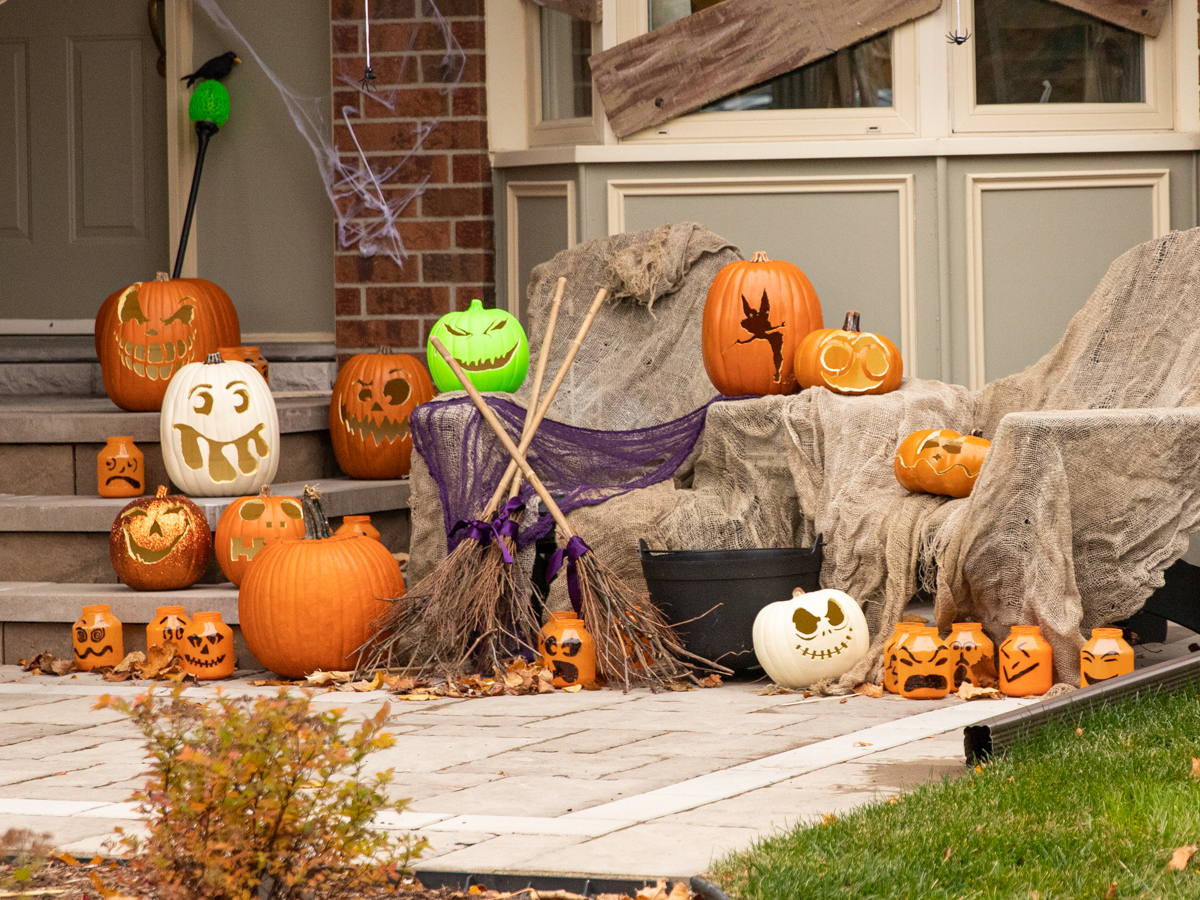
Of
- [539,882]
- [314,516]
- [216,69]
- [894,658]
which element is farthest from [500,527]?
[216,69]

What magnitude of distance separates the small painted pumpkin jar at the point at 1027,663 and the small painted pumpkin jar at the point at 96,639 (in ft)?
9.23

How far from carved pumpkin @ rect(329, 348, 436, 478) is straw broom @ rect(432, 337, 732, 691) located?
1.47 m

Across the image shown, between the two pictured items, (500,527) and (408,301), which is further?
(408,301)

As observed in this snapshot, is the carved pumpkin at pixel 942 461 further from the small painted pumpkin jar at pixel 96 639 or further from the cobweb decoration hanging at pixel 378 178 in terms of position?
the cobweb decoration hanging at pixel 378 178

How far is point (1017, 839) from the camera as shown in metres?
2.78

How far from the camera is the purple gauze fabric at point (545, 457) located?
5.17m

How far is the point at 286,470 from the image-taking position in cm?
607

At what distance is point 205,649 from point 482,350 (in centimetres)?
157

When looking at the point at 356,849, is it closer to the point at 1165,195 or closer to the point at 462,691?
the point at 462,691

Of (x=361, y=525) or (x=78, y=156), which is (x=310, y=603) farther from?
(x=78, y=156)

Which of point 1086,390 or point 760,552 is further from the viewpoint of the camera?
point 1086,390

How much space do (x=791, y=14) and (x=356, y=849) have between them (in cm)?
487

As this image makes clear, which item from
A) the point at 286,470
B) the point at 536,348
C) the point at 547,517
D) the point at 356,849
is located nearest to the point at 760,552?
the point at 547,517

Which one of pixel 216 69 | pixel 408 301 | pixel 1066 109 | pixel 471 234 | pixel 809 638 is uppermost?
pixel 216 69
